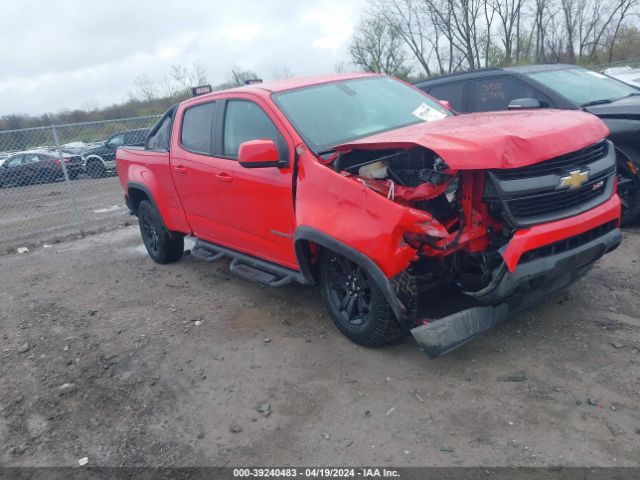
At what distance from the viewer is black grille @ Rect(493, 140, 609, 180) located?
315 cm

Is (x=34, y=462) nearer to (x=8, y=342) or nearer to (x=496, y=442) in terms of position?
(x=8, y=342)

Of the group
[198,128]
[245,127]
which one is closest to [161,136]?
[198,128]

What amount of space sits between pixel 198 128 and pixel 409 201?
2691mm

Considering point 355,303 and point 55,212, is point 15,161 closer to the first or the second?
point 55,212

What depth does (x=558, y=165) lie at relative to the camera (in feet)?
10.8

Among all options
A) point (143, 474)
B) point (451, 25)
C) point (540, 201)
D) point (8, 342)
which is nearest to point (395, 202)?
point (540, 201)

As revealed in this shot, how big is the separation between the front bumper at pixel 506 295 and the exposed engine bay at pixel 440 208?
0.14m

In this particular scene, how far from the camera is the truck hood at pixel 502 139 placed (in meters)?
3.01

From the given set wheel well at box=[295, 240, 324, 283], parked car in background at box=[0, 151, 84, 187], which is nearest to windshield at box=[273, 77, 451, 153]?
wheel well at box=[295, 240, 324, 283]

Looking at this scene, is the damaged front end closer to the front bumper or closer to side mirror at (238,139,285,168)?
the front bumper

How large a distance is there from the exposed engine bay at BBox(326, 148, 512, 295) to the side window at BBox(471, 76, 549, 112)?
3.48m

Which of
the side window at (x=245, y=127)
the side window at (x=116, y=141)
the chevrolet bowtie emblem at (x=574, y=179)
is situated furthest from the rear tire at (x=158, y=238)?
the side window at (x=116, y=141)

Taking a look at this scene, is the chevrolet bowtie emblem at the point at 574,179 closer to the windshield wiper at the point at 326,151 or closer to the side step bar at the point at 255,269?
the windshield wiper at the point at 326,151

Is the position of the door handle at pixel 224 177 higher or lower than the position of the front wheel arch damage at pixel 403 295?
higher
